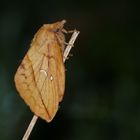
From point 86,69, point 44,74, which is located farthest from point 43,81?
point 86,69

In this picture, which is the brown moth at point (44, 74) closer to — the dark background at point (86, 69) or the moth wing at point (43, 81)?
the moth wing at point (43, 81)

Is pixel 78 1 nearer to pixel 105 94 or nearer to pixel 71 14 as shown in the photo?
pixel 71 14

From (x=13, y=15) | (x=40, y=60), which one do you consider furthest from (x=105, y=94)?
(x=40, y=60)

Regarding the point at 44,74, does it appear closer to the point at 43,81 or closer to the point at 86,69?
the point at 43,81

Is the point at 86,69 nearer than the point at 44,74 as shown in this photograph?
No

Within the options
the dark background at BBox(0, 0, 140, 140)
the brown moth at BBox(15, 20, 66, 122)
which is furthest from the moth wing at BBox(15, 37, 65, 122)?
the dark background at BBox(0, 0, 140, 140)
